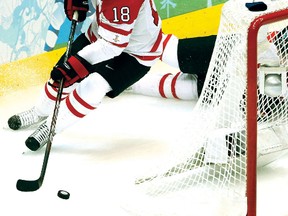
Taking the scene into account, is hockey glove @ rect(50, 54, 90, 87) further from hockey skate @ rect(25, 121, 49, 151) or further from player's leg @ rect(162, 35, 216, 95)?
player's leg @ rect(162, 35, 216, 95)

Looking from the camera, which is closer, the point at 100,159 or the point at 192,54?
the point at 100,159

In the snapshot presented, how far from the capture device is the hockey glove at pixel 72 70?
7.10 feet

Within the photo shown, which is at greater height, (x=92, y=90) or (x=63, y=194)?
(x=92, y=90)

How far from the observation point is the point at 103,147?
7.89 ft

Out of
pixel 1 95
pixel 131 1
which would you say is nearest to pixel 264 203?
pixel 131 1

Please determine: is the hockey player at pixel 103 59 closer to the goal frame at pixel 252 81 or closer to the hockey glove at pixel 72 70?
the hockey glove at pixel 72 70

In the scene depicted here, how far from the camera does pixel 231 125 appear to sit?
1.86 meters

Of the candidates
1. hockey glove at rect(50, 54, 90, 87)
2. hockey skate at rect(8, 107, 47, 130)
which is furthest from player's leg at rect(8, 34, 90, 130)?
hockey glove at rect(50, 54, 90, 87)

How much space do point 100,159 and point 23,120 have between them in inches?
18.3

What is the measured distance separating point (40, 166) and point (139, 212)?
51 cm

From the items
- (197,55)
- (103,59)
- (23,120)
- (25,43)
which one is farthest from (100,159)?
(25,43)

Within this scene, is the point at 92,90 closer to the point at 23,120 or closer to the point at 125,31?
the point at 125,31

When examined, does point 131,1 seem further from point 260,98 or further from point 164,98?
point 164,98

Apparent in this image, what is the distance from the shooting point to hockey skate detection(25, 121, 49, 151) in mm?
2297
